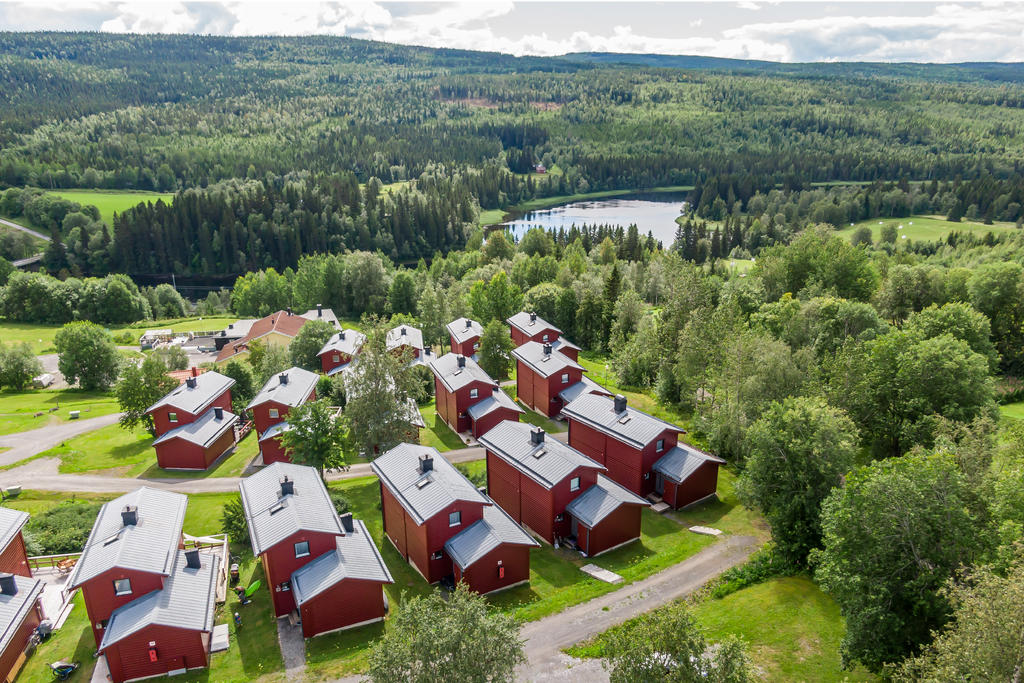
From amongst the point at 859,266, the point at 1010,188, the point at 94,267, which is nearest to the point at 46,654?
the point at 859,266

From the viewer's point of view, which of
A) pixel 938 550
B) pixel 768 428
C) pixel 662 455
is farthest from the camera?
pixel 662 455

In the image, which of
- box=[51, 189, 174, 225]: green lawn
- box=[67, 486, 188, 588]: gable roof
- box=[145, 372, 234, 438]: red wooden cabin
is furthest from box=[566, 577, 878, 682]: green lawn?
box=[51, 189, 174, 225]: green lawn

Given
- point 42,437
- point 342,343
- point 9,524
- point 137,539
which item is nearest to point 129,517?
point 137,539

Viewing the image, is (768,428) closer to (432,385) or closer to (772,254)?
(432,385)

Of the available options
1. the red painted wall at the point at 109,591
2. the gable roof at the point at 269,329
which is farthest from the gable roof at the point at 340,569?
the gable roof at the point at 269,329

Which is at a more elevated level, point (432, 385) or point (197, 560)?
point (197, 560)
